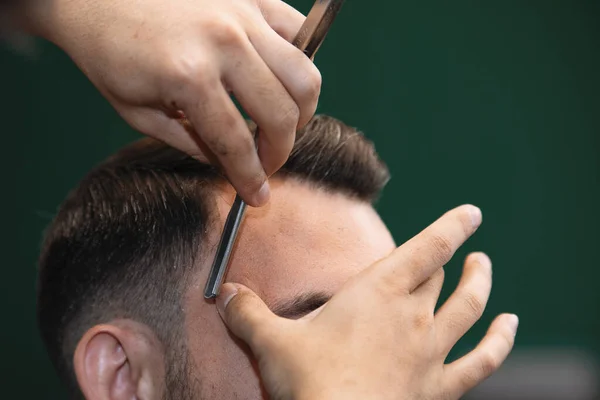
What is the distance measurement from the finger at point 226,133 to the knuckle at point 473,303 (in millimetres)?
348

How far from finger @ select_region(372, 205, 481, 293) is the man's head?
155mm

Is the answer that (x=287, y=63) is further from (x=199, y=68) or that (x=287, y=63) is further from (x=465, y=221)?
(x=465, y=221)

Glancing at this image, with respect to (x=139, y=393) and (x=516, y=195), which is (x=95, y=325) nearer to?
(x=139, y=393)

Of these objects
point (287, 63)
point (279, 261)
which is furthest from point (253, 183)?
point (279, 261)

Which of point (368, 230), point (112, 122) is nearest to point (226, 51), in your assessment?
point (368, 230)

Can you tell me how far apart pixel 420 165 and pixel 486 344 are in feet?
3.50

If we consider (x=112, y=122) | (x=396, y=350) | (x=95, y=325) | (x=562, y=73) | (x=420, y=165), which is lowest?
(x=112, y=122)

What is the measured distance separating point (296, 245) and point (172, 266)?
18 cm

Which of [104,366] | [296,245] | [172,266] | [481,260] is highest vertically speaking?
[481,260]

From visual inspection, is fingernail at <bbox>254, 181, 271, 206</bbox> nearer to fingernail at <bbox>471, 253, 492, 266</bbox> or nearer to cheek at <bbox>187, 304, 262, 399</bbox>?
cheek at <bbox>187, 304, 262, 399</bbox>

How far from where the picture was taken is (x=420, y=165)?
6.42 ft

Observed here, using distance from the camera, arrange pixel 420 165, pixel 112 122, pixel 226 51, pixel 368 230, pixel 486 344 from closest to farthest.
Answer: pixel 226 51, pixel 486 344, pixel 368 230, pixel 112 122, pixel 420 165

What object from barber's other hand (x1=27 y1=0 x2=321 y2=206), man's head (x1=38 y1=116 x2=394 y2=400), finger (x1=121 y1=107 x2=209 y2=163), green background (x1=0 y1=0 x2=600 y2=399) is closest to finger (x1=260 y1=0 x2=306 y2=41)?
barber's other hand (x1=27 y1=0 x2=321 y2=206)

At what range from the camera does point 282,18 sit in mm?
824
